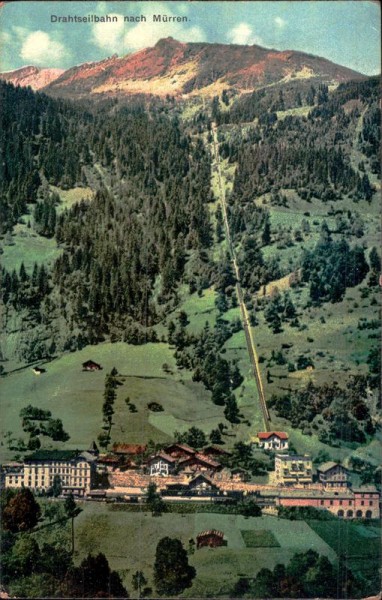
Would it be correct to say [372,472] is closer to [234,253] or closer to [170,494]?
[170,494]

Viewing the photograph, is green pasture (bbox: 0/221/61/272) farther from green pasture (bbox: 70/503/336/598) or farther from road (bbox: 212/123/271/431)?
green pasture (bbox: 70/503/336/598)

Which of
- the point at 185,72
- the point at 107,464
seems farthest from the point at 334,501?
the point at 185,72

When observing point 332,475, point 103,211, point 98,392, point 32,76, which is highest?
point 32,76

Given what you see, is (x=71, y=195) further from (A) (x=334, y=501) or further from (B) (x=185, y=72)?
(A) (x=334, y=501)

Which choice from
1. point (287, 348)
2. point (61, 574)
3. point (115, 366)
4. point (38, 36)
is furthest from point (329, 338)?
point (38, 36)

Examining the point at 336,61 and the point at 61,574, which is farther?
the point at 336,61
